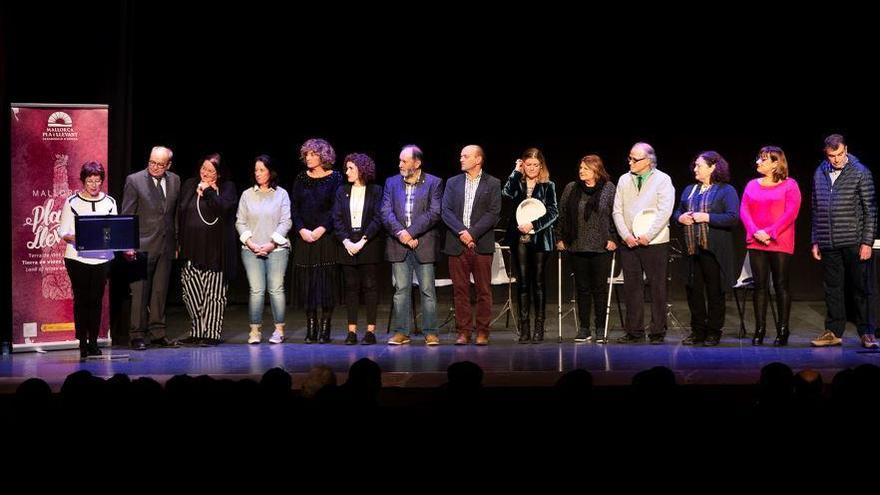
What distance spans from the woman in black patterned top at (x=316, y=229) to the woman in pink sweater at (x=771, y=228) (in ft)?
10.4

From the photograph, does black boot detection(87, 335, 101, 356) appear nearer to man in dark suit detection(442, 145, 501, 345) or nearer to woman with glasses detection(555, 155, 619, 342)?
man in dark suit detection(442, 145, 501, 345)

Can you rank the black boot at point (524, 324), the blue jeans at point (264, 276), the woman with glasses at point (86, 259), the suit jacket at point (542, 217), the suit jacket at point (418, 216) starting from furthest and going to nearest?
the blue jeans at point (264, 276) < the black boot at point (524, 324) < the suit jacket at point (418, 216) < the suit jacket at point (542, 217) < the woman with glasses at point (86, 259)

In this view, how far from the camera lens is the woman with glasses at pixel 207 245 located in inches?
344

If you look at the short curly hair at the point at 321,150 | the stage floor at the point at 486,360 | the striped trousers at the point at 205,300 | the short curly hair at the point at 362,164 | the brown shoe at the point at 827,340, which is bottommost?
the stage floor at the point at 486,360

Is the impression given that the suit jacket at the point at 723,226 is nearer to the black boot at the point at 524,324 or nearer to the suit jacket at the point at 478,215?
the black boot at the point at 524,324

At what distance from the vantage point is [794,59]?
10.4 metres

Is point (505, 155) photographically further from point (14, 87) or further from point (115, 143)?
point (14, 87)

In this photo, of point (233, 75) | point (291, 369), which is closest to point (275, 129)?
point (233, 75)

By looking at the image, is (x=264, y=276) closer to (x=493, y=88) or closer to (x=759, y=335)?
(x=493, y=88)

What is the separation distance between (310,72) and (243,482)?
8.02m

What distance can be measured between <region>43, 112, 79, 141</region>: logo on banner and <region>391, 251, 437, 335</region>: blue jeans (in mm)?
2694

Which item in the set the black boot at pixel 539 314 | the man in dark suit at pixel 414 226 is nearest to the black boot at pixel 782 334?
the black boot at pixel 539 314

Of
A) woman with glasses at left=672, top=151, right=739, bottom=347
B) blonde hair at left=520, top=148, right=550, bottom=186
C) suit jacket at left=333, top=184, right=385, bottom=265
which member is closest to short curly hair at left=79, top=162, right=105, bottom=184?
suit jacket at left=333, top=184, right=385, bottom=265

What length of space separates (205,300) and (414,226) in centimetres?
182
